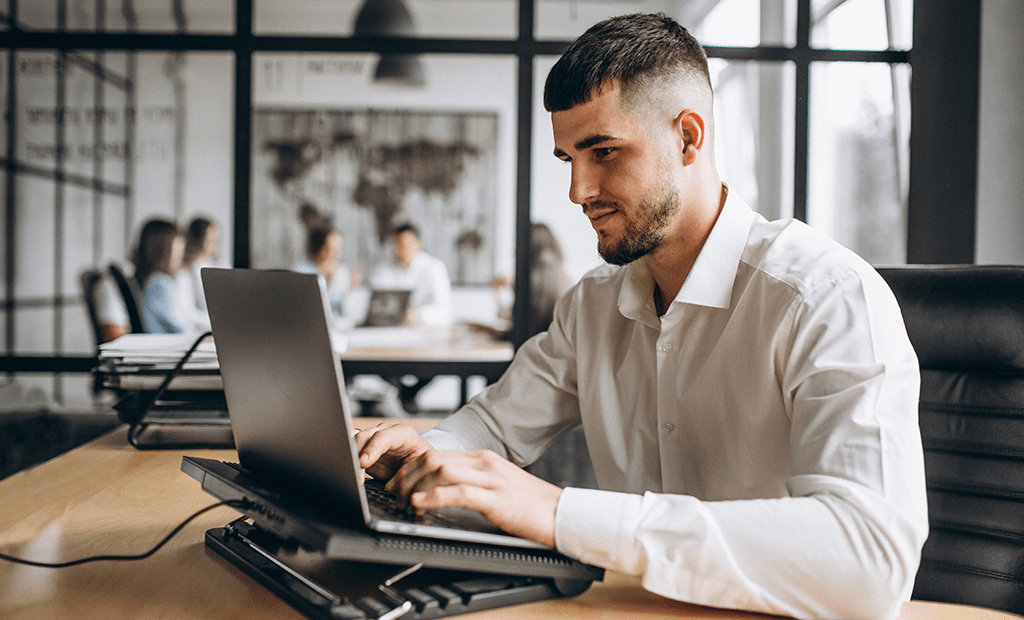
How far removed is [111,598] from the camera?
67 cm

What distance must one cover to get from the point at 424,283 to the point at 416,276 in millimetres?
130

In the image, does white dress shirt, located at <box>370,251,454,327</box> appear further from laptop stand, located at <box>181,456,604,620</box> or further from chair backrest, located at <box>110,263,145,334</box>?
laptop stand, located at <box>181,456,604,620</box>

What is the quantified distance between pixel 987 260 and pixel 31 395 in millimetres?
3726

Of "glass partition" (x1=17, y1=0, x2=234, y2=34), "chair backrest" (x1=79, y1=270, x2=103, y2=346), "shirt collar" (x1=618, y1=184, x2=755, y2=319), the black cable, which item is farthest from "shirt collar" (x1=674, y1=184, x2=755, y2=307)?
"chair backrest" (x1=79, y1=270, x2=103, y2=346)

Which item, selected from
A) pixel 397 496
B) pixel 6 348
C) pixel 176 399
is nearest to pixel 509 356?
pixel 176 399

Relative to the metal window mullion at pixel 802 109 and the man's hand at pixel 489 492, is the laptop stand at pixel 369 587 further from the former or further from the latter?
the metal window mullion at pixel 802 109

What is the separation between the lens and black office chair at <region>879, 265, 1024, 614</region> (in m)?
1.03

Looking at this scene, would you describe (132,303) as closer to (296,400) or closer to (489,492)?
(296,400)

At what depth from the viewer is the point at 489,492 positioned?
0.66 metres

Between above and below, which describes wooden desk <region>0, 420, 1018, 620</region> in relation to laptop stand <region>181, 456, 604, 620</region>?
below

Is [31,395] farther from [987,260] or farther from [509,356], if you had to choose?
[987,260]

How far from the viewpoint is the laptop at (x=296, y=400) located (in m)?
0.60

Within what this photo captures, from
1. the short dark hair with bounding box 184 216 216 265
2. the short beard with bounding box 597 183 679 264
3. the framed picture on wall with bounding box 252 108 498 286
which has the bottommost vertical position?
the short beard with bounding box 597 183 679 264

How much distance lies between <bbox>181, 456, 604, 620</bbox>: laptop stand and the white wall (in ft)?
7.42
